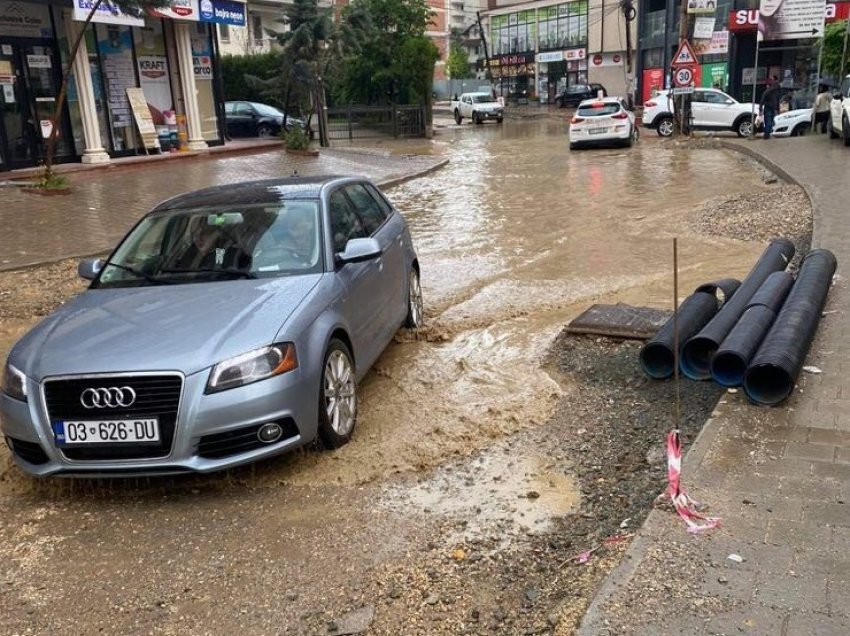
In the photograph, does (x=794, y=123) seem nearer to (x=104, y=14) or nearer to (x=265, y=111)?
(x=265, y=111)

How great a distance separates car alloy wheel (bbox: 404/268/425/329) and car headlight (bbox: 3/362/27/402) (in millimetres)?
3318

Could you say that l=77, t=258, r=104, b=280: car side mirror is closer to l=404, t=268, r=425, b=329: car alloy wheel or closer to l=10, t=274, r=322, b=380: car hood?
l=10, t=274, r=322, b=380: car hood

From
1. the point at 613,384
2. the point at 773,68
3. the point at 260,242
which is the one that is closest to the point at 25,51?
the point at 260,242

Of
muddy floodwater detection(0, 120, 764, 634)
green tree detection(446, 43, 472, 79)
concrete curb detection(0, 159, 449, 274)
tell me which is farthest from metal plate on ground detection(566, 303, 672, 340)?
green tree detection(446, 43, 472, 79)

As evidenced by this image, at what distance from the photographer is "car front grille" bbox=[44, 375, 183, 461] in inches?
153

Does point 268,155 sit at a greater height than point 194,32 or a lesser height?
lesser

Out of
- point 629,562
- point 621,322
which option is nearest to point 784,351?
point 621,322

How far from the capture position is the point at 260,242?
519 centimetres

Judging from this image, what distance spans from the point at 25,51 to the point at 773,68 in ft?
112

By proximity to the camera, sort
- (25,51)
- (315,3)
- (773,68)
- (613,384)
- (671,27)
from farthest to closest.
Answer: (671,27), (773,68), (315,3), (25,51), (613,384)

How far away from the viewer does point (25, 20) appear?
1702 cm

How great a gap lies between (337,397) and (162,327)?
41.5 inches

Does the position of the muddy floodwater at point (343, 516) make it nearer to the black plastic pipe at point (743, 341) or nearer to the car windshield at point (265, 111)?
the black plastic pipe at point (743, 341)

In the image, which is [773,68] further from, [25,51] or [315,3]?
[25,51]
